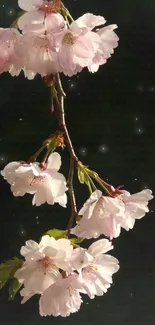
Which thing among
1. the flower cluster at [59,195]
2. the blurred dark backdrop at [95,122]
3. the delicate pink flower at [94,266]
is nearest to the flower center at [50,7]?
the flower cluster at [59,195]

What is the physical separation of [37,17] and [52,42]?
0.03 metres

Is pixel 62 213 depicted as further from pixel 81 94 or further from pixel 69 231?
pixel 69 231

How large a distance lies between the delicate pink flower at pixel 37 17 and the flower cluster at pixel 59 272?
24 cm

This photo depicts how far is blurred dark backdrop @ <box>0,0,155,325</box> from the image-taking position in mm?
1210

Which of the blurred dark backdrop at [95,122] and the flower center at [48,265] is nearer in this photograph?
the flower center at [48,265]

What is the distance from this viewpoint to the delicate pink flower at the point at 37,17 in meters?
0.68

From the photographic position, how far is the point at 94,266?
0.76 m

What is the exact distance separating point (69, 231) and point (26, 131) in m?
0.48

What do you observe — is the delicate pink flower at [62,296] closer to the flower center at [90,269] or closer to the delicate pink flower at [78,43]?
the flower center at [90,269]

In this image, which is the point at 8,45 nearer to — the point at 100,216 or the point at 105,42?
the point at 105,42

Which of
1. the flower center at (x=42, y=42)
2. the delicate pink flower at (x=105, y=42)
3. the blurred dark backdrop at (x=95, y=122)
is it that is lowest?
the blurred dark backdrop at (x=95, y=122)

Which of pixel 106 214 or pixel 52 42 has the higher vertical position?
pixel 52 42

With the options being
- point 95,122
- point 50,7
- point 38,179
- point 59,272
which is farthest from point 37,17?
point 95,122

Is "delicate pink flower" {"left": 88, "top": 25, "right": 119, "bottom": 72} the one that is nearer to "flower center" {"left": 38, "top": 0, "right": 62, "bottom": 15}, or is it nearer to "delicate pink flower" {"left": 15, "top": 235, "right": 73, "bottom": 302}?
"flower center" {"left": 38, "top": 0, "right": 62, "bottom": 15}
